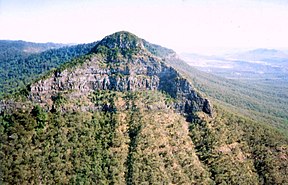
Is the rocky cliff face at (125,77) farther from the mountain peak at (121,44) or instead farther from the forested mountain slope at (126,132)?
the forested mountain slope at (126,132)

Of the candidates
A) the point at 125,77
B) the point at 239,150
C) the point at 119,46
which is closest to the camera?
the point at 239,150

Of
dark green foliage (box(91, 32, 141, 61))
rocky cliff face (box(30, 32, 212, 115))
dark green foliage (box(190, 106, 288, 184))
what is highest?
dark green foliage (box(91, 32, 141, 61))

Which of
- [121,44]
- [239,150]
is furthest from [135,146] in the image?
[121,44]

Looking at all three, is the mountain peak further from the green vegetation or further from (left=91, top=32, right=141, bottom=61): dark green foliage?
the green vegetation

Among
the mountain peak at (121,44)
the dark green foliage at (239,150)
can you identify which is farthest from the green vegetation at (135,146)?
the mountain peak at (121,44)

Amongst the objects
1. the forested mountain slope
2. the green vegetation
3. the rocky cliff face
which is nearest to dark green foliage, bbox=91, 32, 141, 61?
the rocky cliff face

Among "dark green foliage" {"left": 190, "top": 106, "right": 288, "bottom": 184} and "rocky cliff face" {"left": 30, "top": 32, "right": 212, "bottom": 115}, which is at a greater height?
"rocky cliff face" {"left": 30, "top": 32, "right": 212, "bottom": 115}

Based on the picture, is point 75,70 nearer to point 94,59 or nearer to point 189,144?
point 94,59

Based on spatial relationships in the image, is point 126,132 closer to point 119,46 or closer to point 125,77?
point 125,77
